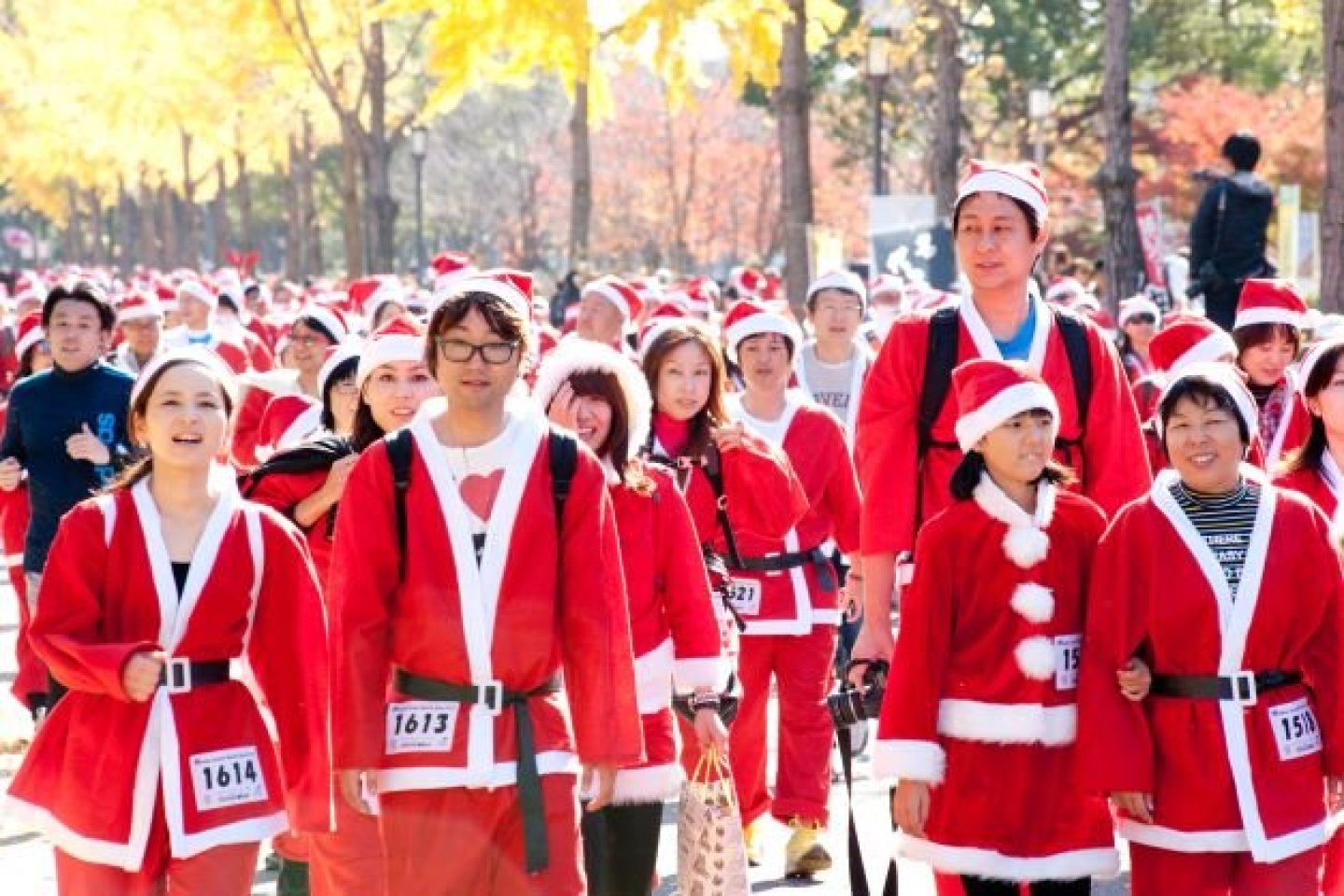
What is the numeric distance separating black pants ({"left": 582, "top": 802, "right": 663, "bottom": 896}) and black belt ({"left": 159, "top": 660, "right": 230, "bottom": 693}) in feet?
4.26

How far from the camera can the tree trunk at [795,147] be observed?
67.6 feet

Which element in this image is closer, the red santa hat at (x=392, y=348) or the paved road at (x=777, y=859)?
the red santa hat at (x=392, y=348)

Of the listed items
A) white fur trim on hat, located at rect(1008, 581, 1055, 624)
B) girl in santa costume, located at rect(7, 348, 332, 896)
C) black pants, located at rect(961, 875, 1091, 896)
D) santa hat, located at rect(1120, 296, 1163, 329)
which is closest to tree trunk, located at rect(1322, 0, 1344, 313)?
santa hat, located at rect(1120, 296, 1163, 329)

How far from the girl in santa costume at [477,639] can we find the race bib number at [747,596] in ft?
11.6

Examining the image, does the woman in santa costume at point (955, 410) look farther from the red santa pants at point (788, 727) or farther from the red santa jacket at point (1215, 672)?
the red santa pants at point (788, 727)

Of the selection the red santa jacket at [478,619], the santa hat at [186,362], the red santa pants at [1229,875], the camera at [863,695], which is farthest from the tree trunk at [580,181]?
the red santa jacket at [478,619]

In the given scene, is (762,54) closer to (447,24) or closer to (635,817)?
(447,24)

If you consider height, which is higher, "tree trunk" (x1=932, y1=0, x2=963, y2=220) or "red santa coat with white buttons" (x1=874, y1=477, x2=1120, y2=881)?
"tree trunk" (x1=932, y1=0, x2=963, y2=220)

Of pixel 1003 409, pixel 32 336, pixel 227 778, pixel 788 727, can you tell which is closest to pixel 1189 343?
pixel 788 727

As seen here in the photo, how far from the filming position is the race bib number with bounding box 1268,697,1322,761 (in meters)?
6.28

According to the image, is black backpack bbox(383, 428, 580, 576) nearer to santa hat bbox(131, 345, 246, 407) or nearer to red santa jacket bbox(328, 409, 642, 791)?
red santa jacket bbox(328, 409, 642, 791)

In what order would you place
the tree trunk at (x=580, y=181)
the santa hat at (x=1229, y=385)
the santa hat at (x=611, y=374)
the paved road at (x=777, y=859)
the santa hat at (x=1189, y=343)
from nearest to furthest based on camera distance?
the santa hat at (x=1229, y=385) → the santa hat at (x=611, y=374) → the paved road at (x=777, y=859) → the santa hat at (x=1189, y=343) → the tree trunk at (x=580, y=181)

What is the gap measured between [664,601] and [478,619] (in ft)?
5.85

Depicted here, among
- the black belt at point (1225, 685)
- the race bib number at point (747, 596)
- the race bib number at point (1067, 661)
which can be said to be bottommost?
the race bib number at point (747, 596)
